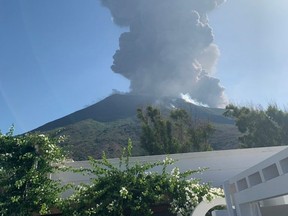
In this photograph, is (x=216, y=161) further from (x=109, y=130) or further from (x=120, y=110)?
(x=120, y=110)

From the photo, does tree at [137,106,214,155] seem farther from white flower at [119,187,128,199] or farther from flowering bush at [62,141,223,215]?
white flower at [119,187,128,199]

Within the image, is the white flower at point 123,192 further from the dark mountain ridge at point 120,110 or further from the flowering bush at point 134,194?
the dark mountain ridge at point 120,110

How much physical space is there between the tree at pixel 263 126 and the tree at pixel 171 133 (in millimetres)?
4142

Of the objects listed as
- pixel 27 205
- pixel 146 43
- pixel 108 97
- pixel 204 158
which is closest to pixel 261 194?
pixel 27 205

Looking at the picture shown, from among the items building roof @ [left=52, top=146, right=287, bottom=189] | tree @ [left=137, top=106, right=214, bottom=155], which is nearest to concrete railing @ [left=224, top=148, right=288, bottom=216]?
building roof @ [left=52, top=146, right=287, bottom=189]

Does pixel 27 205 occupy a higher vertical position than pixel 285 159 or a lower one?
higher

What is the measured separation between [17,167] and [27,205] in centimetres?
112

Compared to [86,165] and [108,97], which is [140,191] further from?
[108,97]

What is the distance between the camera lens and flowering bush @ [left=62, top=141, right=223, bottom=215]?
963 cm

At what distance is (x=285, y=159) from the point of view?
448 cm

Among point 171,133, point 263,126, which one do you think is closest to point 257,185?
point 171,133

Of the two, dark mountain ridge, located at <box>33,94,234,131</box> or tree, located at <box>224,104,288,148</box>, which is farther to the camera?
dark mountain ridge, located at <box>33,94,234,131</box>

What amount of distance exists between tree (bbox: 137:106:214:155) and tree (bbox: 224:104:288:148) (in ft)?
13.6

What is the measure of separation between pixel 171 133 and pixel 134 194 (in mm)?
16859
